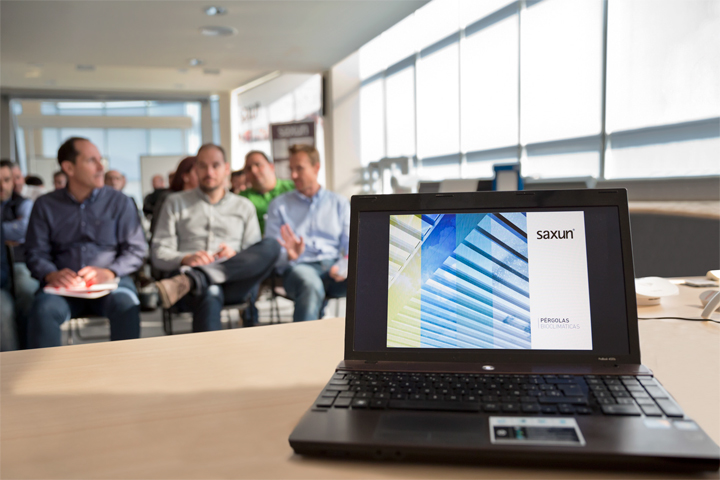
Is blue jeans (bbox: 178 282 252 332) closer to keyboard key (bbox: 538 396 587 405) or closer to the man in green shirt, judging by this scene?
the man in green shirt

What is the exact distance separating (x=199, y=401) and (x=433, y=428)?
0.32 meters

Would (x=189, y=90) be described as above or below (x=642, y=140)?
above

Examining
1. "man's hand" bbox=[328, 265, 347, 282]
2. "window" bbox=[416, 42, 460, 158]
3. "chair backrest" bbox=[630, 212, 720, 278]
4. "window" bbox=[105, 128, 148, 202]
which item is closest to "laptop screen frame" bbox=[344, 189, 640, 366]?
"chair backrest" bbox=[630, 212, 720, 278]

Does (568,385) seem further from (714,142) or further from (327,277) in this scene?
(714,142)

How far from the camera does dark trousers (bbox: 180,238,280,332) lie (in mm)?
2963

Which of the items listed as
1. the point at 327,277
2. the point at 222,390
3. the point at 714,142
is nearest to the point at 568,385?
the point at 222,390

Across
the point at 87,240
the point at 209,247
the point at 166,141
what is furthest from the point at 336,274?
the point at 166,141

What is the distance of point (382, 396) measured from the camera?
2.06 ft

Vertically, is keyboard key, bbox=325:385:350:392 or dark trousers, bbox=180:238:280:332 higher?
keyboard key, bbox=325:385:350:392

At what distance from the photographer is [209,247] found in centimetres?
353

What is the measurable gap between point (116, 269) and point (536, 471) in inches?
115

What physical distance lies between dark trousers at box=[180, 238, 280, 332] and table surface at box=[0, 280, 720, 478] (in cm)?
196

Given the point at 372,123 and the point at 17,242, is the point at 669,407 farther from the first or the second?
the point at 372,123

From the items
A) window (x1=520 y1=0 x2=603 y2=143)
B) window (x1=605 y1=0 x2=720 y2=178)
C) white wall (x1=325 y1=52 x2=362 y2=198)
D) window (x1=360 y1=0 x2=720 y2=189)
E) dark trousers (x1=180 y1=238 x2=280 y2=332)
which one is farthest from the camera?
white wall (x1=325 y1=52 x2=362 y2=198)
